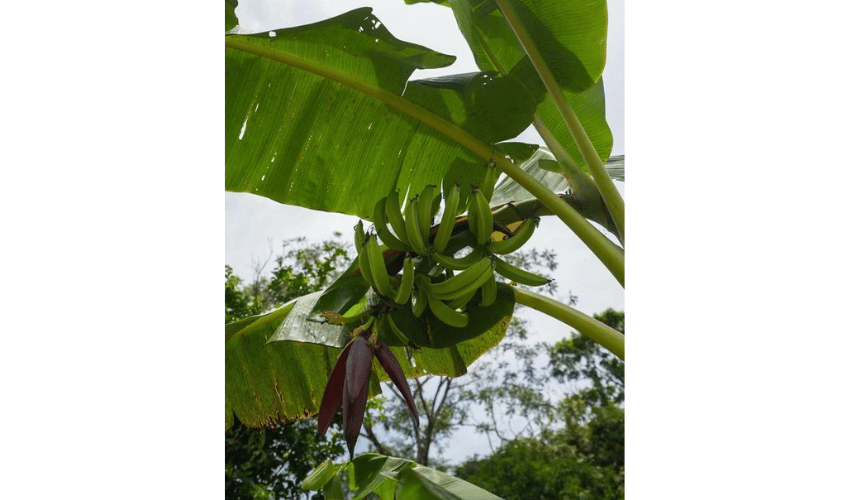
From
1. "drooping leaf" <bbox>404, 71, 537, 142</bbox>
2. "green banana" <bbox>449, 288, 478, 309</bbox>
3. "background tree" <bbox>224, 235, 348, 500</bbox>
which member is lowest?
"background tree" <bbox>224, 235, 348, 500</bbox>

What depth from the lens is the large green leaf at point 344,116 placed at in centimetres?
102

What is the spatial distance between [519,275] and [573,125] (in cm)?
20

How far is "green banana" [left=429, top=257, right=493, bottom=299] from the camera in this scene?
33.8 inches

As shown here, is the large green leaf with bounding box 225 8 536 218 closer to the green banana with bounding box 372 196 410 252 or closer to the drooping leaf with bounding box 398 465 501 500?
the green banana with bounding box 372 196 410 252

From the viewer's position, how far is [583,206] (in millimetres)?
918

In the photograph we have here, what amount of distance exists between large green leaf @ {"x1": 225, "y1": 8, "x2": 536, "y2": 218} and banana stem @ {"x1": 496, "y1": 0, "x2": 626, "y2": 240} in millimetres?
49

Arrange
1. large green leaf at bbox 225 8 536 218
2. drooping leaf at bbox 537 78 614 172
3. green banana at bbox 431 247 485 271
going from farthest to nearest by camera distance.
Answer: drooping leaf at bbox 537 78 614 172 → large green leaf at bbox 225 8 536 218 → green banana at bbox 431 247 485 271

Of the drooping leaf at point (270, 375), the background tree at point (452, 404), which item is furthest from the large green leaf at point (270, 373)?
the background tree at point (452, 404)

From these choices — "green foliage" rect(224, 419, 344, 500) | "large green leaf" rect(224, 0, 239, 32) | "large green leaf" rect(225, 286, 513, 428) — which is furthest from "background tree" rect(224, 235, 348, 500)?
"large green leaf" rect(224, 0, 239, 32)
